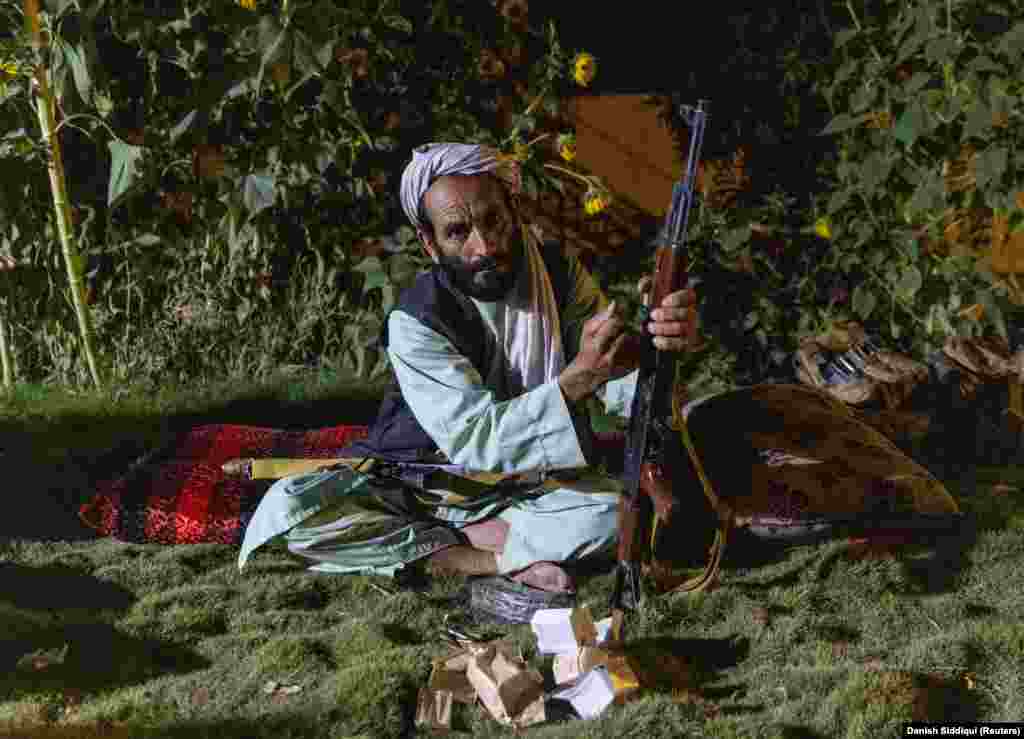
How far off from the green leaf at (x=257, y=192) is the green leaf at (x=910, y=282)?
2.35 metres

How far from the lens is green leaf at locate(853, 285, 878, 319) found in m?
4.61

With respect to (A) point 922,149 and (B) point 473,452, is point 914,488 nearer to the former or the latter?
(B) point 473,452

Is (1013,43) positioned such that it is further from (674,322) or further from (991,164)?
(674,322)

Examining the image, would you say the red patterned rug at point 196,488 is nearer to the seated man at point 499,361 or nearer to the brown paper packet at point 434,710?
the seated man at point 499,361

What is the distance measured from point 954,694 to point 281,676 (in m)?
1.34

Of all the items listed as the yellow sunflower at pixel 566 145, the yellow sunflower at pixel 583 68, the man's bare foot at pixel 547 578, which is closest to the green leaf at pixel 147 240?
the yellow sunflower at pixel 566 145

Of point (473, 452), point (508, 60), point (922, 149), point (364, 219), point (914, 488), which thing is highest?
point (508, 60)

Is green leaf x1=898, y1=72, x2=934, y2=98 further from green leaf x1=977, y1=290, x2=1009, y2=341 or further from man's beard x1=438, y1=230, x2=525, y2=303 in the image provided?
man's beard x1=438, y1=230, x2=525, y2=303

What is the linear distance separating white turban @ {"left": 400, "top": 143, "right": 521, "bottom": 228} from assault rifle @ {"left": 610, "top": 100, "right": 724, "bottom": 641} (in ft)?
1.36

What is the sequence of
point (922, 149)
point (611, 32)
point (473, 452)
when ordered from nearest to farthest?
1. point (473, 452)
2. point (922, 149)
3. point (611, 32)

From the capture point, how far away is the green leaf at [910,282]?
453cm

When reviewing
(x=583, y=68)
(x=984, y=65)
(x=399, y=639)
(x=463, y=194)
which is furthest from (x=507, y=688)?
(x=984, y=65)

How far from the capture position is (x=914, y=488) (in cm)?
321

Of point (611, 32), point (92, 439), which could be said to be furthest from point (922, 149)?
point (92, 439)
